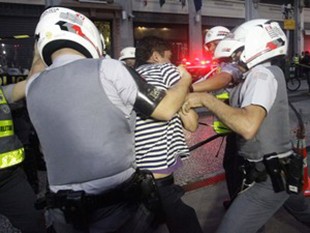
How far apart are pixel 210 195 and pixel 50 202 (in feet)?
11.2

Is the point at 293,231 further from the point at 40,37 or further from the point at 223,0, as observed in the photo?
the point at 223,0

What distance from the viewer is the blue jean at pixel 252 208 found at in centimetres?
243

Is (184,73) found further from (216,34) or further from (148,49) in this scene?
(216,34)

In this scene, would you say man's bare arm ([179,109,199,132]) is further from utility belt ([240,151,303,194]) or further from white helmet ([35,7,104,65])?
white helmet ([35,7,104,65])

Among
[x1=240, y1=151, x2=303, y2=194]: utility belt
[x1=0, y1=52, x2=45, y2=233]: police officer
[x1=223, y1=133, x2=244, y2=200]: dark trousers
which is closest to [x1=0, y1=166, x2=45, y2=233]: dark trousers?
[x1=0, y1=52, x2=45, y2=233]: police officer

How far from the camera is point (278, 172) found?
8.16ft

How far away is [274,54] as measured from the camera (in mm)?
2635

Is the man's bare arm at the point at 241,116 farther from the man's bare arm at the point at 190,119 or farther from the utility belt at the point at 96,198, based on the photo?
the utility belt at the point at 96,198

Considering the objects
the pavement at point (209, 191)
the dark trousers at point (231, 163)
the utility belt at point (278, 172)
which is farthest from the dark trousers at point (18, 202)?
the dark trousers at point (231, 163)

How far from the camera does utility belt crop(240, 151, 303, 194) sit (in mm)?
2482

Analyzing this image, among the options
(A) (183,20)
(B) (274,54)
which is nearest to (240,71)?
(B) (274,54)

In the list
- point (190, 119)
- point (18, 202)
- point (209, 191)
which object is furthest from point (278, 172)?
point (209, 191)

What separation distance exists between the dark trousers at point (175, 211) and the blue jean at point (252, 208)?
36 cm

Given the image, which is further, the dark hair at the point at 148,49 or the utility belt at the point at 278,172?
the dark hair at the point at 148,49
